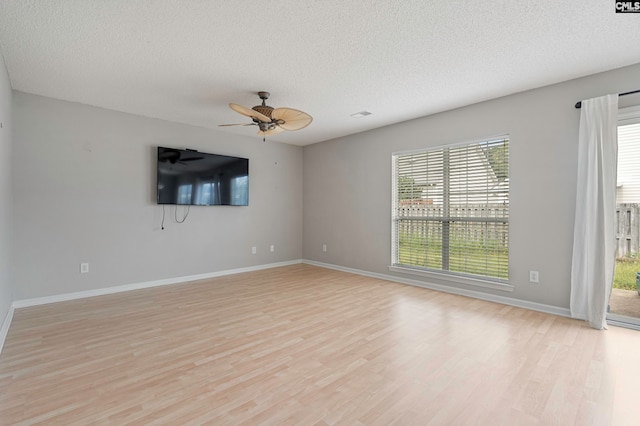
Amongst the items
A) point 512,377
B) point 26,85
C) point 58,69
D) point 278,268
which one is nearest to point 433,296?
point 512,377

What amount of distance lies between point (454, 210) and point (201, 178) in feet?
13.2

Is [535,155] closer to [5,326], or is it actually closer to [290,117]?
[290,117]

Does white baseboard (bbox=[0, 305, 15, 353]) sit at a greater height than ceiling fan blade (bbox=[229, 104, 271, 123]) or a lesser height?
lesser

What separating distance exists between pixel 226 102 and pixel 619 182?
4525 millimetres

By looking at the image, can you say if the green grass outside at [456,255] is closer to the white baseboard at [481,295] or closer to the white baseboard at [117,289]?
the white baseboard at [481,295]

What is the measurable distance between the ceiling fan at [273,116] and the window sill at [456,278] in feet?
9.15

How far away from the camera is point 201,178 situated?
192 inches

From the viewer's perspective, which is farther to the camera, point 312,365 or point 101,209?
point 101,209

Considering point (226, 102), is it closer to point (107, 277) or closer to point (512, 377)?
point (107, 277)

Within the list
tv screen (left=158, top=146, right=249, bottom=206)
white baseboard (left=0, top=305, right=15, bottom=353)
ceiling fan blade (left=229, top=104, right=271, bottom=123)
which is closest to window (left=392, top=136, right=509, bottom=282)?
ceiling fan blade (left=229, top=104, right=271, bottom=123)

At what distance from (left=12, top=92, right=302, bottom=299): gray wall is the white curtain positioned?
16.0 ft

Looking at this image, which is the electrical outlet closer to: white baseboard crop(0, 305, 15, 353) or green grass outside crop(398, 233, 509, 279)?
green grass outside crop(398, 233, 509, 279)

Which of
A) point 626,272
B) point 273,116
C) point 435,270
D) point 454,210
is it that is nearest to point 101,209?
point 273,116

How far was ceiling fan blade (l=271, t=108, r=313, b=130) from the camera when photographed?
308 cm
